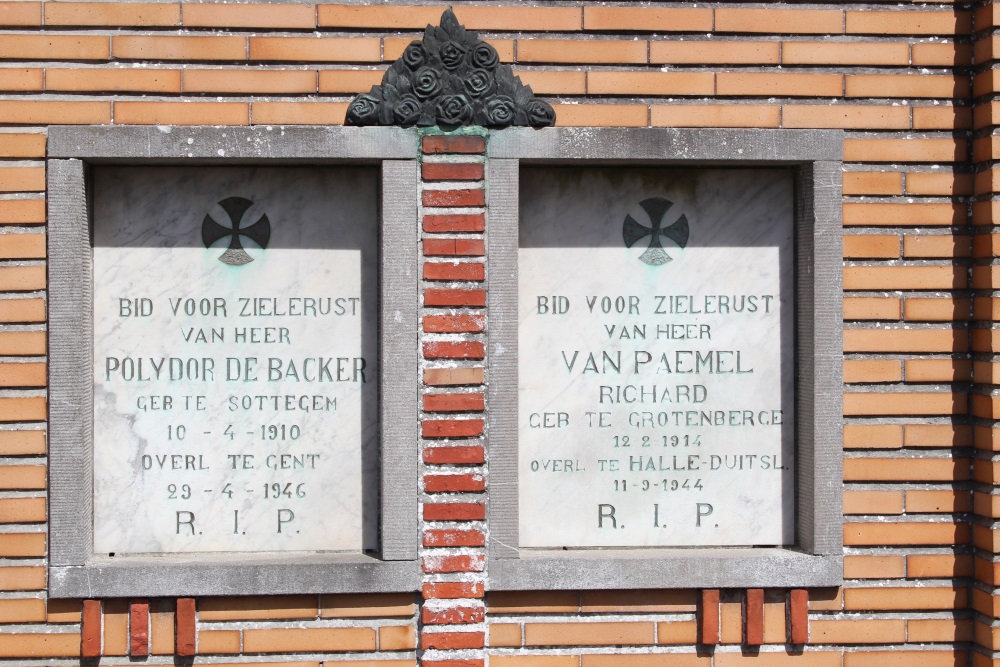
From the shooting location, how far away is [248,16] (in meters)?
3.62

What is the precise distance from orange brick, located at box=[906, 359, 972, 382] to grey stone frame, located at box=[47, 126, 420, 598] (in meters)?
1.86

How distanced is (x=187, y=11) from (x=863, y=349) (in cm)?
280

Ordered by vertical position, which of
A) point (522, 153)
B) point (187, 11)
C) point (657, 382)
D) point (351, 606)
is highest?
point (187, 11)

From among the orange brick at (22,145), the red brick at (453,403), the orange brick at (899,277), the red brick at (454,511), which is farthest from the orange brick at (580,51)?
the orange brick at (22,145)

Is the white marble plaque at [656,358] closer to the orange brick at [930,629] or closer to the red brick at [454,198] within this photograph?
the red brick at [454,198]

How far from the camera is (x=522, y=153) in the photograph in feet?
11.9

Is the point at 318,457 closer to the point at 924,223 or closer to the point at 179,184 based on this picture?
the point at 179,184

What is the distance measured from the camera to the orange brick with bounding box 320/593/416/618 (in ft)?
11.8

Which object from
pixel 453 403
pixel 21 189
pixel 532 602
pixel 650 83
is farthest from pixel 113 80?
pixel 532 602

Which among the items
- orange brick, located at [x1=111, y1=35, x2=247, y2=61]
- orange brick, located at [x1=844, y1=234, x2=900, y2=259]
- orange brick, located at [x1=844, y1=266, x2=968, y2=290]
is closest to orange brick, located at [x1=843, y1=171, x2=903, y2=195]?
orange brick, located at [x1=844, y1=234, x2=900, y2=259]

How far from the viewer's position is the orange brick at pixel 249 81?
3617 mm

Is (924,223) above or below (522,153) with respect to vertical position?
below

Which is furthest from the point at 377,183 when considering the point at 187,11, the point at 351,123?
the point at 187,11

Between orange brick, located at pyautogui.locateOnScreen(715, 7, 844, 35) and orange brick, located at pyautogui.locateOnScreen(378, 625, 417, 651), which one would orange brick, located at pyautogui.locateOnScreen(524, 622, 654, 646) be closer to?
orange brick, located at pyautogui.locateOnScreen(378, 625, 417, 651)
